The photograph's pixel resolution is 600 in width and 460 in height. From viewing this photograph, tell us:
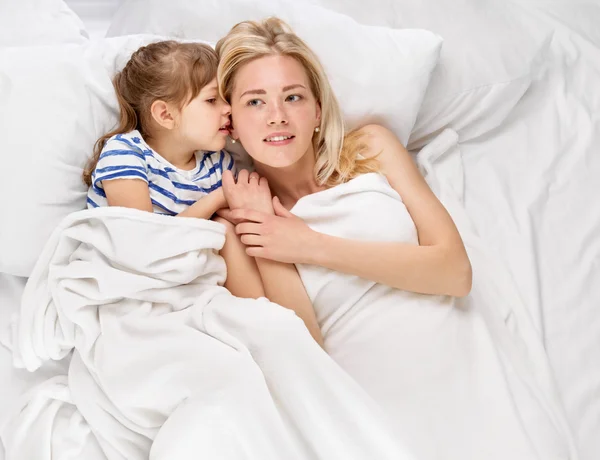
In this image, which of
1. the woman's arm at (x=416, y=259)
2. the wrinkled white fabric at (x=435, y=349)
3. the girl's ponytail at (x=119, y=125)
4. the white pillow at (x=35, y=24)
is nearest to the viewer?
the wrinkled white fabric at (x=435, y=349)

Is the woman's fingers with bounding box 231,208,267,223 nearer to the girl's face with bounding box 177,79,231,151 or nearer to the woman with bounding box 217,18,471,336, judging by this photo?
the woman with bounding box 217,18,471,336

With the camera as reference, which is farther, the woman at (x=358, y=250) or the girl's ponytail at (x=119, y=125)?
the girl's ponytail at (x=119, y=125)

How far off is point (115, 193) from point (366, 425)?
0.63 metres

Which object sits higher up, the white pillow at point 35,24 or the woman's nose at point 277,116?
the woman's nose at point 277,116

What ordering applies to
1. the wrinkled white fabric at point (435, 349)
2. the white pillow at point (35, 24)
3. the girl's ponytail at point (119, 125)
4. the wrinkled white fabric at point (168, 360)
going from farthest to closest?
the white pillow at point (35, 24), the girl's ponytail at point (119, 125), the wrinkled white fabric at point (435, 349), the wrinkled white fabric at point (168, 360)

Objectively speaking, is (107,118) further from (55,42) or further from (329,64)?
(329,64)

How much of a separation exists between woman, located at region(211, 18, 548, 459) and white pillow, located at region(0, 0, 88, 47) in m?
0.41

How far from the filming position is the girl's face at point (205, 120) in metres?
1.40

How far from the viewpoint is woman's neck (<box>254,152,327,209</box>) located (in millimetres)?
1494

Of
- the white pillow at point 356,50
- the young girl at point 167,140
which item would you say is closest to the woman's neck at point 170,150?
the young girl at point 167,140

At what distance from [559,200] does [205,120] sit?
82cm

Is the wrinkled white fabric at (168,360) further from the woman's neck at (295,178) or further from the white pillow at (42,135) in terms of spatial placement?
the woman's neck at (295,178)

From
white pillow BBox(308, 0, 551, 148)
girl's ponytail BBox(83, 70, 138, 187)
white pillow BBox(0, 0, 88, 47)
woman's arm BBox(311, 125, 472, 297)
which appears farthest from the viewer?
white pillow BBox(308, 0, 551, 148)

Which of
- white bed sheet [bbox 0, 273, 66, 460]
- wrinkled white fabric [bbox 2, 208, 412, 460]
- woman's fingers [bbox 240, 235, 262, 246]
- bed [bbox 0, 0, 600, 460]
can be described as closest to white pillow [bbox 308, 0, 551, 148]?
bed [bbox 0, 0, 600, 460]
